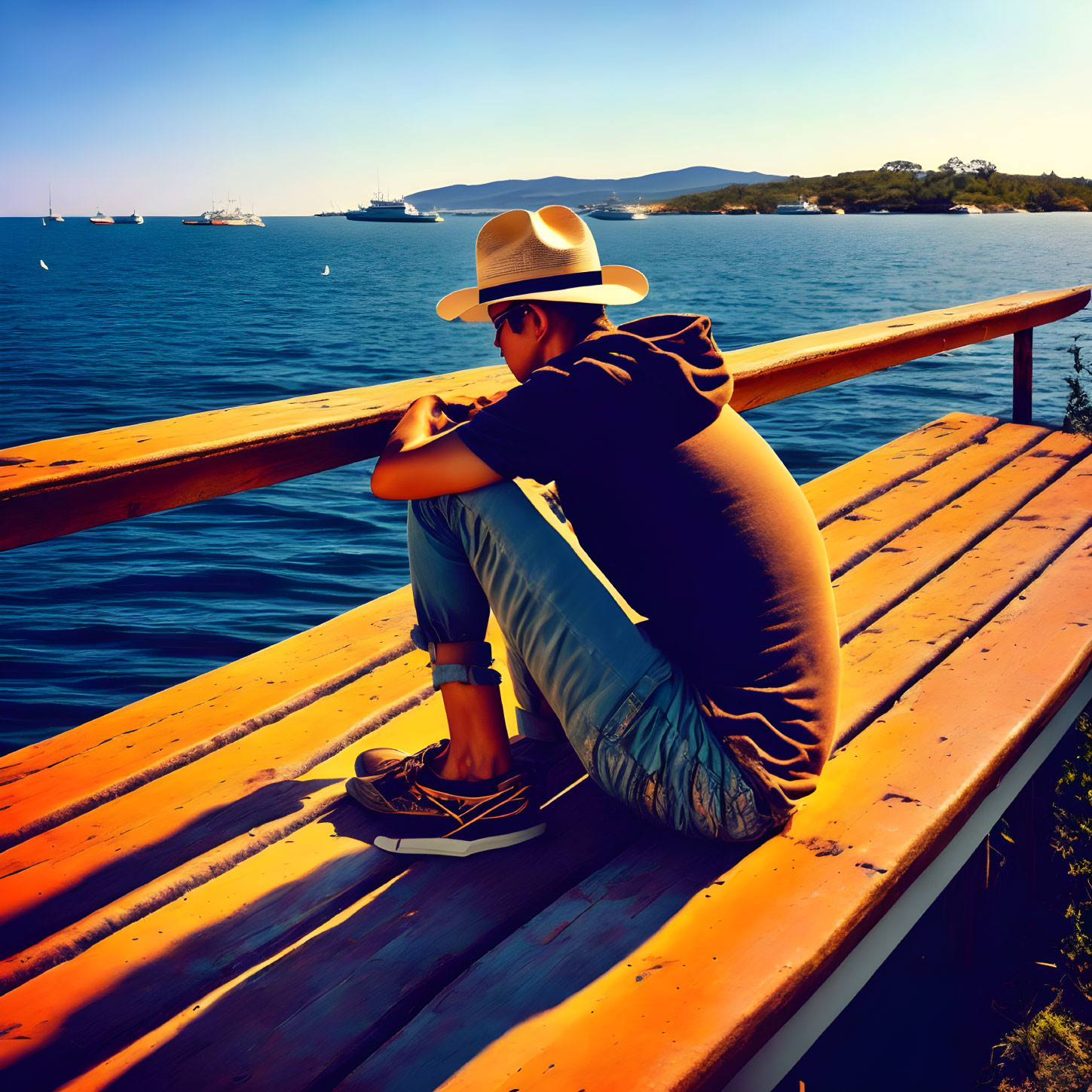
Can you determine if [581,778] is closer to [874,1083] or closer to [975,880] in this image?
[874,1083]

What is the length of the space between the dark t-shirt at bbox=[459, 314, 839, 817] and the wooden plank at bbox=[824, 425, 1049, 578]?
1.52 m

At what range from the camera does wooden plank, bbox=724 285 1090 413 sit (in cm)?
301

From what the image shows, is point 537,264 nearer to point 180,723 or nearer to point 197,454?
point 197,454

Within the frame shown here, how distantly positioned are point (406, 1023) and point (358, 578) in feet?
22.2

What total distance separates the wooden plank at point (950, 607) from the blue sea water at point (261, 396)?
4800 mm

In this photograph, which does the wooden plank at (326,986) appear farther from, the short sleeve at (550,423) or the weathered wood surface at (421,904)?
the short sleeve at (550,423)

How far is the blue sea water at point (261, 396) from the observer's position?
22.5 feet

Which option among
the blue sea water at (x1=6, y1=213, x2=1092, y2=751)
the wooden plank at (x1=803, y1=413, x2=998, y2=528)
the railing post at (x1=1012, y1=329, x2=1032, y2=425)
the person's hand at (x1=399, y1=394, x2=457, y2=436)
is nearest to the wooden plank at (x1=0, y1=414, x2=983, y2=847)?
the person's hand at (x1=399, y1=394, x2=457, y2=436)

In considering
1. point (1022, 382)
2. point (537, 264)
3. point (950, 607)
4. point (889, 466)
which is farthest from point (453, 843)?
point (1022, 382)

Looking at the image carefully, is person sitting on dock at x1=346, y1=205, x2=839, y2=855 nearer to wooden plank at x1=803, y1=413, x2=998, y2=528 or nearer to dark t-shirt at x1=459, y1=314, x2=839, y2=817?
dark t-shirt at x1=459, y1=314, x2=839, y2=817

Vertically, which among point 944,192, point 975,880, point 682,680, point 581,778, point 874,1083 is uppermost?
point 944,192

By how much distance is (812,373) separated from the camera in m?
3.29

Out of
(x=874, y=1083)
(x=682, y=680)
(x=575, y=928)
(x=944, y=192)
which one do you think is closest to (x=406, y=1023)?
(x=575, y=928)

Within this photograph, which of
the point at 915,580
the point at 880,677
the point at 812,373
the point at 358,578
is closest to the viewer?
the point at 880,677
